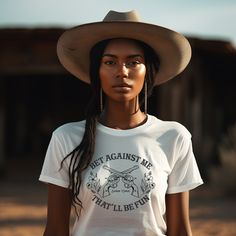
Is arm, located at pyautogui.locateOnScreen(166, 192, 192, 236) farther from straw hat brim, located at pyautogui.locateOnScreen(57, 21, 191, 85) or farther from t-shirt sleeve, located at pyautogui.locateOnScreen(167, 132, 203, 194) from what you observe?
straw hat brim, located at pyautogui.locateOnScreen(57, 21, 191, 85)

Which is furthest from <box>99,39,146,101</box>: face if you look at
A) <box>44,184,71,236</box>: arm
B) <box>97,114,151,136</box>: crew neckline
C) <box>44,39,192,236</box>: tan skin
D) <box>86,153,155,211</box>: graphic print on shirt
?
<box>44,184,71,236</box>: arm

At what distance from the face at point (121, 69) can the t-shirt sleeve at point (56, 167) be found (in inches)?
10.6

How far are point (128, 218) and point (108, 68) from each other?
540 millimetres

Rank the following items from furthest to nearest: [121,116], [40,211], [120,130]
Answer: [40,211] → [121,116] → [120,130]

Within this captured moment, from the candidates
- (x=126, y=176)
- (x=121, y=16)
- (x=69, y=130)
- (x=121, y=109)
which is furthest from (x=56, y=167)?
(x=121, y=16)

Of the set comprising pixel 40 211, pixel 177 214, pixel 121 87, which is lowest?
pixel 40 211

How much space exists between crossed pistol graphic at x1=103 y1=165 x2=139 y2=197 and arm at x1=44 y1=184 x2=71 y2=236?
0.14 meters

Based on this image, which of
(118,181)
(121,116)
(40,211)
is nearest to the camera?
(118,181)

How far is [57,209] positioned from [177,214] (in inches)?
16.4

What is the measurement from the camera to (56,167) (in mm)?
1983

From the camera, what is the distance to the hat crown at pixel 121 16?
7.01 feet

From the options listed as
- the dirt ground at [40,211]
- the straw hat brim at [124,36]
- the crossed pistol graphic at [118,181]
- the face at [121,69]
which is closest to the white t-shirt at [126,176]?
the crossed pistol graphic at [118,181]

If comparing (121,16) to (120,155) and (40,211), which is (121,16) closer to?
(120,155)

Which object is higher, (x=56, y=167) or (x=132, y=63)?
(x=132, y=63)
